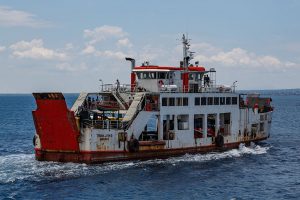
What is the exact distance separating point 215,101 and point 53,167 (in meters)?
16.7

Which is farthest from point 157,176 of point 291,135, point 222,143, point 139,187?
point 291,135

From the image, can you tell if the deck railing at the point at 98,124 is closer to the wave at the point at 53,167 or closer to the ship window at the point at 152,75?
the wave at the point at 53,167

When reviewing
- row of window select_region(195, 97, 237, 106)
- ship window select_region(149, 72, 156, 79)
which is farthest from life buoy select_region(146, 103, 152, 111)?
row of window select_region(195, 97, 237, 106)

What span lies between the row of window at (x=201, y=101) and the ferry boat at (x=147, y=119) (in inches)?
3.4

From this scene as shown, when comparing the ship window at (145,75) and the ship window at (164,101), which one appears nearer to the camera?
the ship window at (164,101)

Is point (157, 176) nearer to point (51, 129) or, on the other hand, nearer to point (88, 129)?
point (88, 129)

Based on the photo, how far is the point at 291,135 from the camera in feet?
213

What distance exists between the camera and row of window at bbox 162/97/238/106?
4050cm

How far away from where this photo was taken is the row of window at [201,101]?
40.5 metres

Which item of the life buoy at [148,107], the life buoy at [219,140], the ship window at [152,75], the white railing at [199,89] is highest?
the ship window at [152,75]

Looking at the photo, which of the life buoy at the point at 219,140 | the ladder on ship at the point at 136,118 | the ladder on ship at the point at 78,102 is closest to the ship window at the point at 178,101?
the ladder on ship at the point at 136,118

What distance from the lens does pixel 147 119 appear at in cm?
3897

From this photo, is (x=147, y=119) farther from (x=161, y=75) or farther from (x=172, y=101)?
(x=161, y=75)

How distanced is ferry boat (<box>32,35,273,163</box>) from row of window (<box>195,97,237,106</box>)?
9 cm
